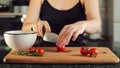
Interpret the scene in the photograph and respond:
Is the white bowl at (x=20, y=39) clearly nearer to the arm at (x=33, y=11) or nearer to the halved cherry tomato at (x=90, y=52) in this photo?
the halved cherry tomato at (x=90, y=52)

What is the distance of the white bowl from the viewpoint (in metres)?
1.08

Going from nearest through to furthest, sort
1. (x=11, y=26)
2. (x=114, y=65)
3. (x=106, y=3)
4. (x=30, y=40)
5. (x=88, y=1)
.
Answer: (x=114, y=65)
(x=30, y=40)
(x=88, y=1)
(x=11, y=26)
(x=106, y=3)

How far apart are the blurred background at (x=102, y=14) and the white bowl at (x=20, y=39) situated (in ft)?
6.73

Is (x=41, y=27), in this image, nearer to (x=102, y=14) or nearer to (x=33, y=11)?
(x=33, y=11)

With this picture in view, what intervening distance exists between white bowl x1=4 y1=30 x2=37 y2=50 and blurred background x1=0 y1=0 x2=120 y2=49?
2051 millimetres

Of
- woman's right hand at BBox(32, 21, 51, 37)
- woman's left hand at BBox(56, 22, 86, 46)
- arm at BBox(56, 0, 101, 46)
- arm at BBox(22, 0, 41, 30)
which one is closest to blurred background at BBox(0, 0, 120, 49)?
arm at BBox(22, 0, 41, 30)

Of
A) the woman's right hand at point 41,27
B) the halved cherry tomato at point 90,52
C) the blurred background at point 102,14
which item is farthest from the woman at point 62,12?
the blurred background at point 102,14

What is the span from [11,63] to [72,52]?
0.91 feet

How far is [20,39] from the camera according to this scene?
109 centimetres

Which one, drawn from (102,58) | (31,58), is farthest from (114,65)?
(31,58)

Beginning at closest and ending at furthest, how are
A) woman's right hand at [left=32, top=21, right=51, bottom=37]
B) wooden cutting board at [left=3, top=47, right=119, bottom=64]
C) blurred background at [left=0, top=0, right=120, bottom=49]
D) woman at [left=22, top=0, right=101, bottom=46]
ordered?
wooden cutting board at [left=3, top=47, right=119, bottom=64]
woman's right hand at [left=32, top=21, right=51, bottom=37]
woman at [left=22, top=0, right=101, bottom=46]
blurred background at [left=0, top=0, right=120, bottom=49]

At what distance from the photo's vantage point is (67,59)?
3.24 ft

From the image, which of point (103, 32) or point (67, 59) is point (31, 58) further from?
point (103, 32)

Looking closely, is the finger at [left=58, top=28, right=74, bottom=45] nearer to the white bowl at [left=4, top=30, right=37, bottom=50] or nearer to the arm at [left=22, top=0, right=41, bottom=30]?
the white bowl at [left=4, top=30, right=37, bottom=50]
